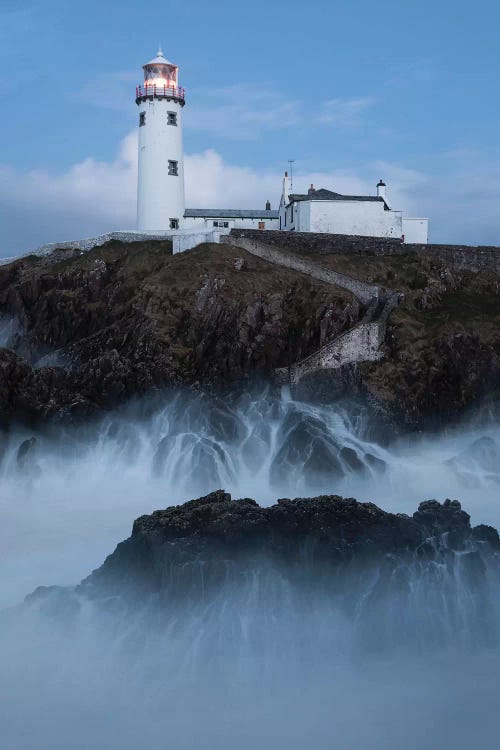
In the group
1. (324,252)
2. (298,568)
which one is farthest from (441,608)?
(324,252)

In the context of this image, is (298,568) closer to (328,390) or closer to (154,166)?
(328,390)

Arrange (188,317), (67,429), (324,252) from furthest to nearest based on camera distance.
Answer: (324,252), (188,317), (67,429)

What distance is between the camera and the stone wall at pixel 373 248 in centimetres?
4356

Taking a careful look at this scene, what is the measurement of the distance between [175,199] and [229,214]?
3573 millimetres

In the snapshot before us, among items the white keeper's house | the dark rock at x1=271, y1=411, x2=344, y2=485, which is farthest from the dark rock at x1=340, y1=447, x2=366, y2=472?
the white keeper's house

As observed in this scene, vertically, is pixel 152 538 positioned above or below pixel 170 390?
below

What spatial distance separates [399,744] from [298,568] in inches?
220

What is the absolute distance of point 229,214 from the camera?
4875 centimetres

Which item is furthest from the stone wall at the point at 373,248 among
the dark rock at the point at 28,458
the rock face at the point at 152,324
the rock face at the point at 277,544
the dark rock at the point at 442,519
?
the rock face at the point at 277,544

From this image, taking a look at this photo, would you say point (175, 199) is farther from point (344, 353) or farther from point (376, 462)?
point (376, 462)

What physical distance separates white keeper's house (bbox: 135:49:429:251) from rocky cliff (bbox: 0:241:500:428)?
2726 mm

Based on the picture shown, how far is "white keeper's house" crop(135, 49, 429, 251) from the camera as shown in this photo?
149 ft

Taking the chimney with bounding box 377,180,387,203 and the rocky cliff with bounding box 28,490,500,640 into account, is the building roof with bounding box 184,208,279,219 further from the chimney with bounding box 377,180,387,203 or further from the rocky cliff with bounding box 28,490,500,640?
the rocky cliff with bounding box 28,490,500,640

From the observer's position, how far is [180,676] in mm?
18297
